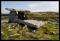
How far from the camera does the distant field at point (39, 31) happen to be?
2.02 meters

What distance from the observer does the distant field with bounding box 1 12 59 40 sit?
202 centimetres

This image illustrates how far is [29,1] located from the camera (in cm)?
205

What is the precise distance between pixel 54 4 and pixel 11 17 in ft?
2.31

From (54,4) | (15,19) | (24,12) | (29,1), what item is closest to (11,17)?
(15,19)

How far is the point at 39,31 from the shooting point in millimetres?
2023

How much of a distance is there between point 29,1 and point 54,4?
0.39 m

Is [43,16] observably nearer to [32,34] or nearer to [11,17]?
[32,34]

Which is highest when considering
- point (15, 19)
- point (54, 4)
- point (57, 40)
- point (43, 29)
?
point (54, 4)

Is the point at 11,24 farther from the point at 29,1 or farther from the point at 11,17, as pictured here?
the point at 29,1

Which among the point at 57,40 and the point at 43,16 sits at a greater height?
the point at 43,16

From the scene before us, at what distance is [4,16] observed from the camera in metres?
2.03

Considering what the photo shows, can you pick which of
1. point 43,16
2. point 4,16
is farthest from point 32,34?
point 4,16

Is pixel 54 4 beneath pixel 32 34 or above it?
above

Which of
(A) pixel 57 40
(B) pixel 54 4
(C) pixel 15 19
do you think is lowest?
(A) pixel 57 40
